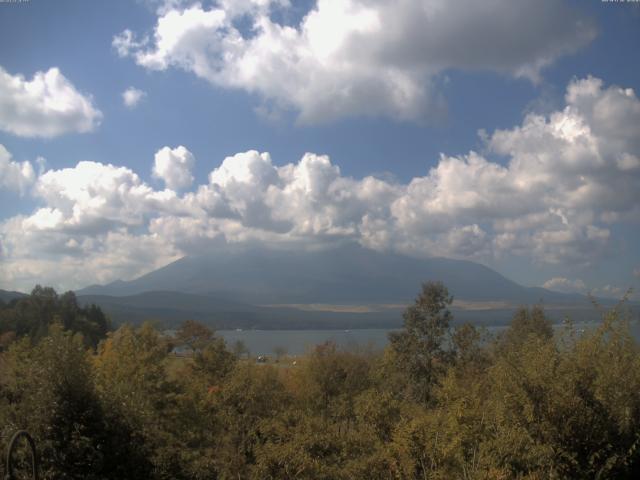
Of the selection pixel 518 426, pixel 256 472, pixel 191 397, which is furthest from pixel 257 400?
pixel 518 426

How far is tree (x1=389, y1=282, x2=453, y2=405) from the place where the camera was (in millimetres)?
37250

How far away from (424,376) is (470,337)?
444 cm

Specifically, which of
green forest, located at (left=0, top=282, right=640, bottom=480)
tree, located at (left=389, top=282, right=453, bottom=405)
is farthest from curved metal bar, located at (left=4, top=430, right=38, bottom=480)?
tree, located at (left=389, top=282, right=453, bottom=405)

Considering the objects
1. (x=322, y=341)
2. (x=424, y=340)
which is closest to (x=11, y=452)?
(x=424, y=340)

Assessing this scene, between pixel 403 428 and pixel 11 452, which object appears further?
pixel 403 428

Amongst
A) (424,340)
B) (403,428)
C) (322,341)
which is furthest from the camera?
(322,341)

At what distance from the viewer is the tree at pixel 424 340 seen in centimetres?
3725

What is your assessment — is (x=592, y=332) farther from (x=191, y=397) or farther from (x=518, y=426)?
(x=191, y=397)

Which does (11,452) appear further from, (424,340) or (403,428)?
(424,340)

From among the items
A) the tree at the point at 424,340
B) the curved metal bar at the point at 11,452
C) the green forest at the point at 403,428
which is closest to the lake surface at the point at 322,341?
the green forest at the point at 403,428

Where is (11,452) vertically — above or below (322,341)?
above

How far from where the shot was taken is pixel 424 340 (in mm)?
38750

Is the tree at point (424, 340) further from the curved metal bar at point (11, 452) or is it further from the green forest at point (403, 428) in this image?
the curved metal bar at point (11, 452)

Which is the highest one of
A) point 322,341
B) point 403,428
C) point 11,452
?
point 11,452
